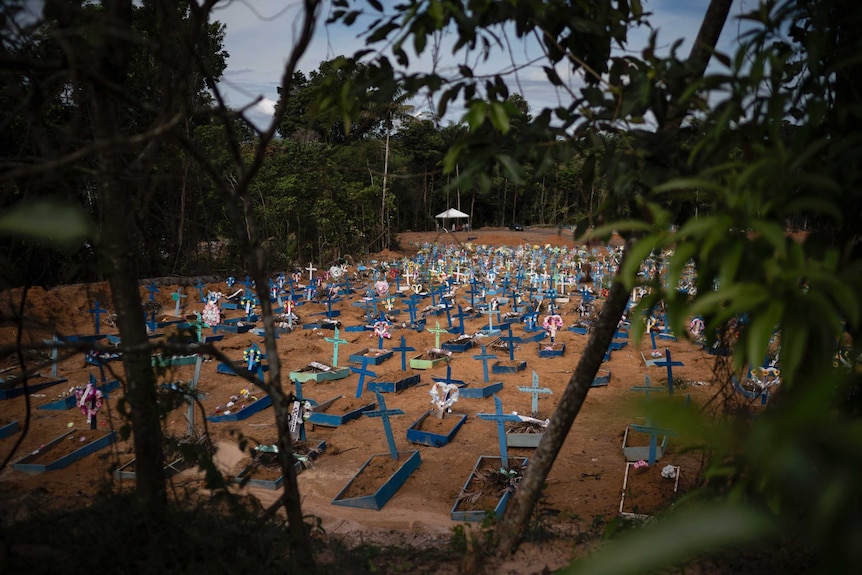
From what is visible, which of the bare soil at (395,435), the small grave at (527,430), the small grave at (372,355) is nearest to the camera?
the bare soil at (395,435)

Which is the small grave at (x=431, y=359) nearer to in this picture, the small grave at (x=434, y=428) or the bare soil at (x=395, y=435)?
the bare soil at (x=395, y=435)

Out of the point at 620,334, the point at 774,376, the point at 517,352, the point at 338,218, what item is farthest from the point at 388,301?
the point at 774,376

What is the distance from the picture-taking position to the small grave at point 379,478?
5.31 metres

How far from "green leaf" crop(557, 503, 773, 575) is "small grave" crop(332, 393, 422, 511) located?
505 centimetres

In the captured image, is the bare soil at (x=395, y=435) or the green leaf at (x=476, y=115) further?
the bare soil at (x=395, y=435)

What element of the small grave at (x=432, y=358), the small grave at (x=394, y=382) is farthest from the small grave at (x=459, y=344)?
the small grave at (x=394, y=382)

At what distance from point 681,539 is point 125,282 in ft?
8.96

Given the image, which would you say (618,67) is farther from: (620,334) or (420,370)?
(620,334)

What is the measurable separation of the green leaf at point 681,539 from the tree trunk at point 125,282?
245cm

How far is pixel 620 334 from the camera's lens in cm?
1186

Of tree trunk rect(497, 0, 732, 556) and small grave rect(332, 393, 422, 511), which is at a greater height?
tree trunk rect(497, 0, 732, 556)

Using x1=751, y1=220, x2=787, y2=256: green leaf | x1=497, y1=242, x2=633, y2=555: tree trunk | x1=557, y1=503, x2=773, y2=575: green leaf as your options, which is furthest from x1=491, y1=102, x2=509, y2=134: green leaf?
x1=557, y1=503, x2=773, y2=575: green leaf

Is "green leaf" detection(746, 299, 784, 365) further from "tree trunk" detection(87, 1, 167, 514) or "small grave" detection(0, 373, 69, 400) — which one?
"small grave" detection(0, 373, 69, 400)

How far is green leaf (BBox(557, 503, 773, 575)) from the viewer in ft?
1.62
